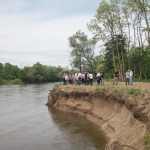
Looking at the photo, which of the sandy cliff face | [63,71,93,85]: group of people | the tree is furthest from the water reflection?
the tree

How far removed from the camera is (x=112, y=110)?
57.0 ft

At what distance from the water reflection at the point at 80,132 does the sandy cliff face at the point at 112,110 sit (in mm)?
550

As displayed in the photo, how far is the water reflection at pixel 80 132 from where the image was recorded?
13172 millimetres

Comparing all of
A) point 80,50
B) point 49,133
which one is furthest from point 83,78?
point 80,50

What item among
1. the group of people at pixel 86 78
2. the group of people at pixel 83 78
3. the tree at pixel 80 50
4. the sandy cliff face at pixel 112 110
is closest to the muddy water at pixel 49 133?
the sandy cliff face at pixel 112 110

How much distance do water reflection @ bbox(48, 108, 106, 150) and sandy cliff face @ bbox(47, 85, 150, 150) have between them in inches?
21.6

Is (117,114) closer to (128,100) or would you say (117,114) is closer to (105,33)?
(128,100)

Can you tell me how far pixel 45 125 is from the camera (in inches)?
714

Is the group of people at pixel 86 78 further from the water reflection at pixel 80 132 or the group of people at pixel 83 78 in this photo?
the water reflection at pixel 80 132

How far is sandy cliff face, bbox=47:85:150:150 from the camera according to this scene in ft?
38.5

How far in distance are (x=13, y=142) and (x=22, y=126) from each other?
4016 millimetres

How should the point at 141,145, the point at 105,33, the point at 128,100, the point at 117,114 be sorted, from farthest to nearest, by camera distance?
the point at 105,33
the point at 117,114
the point at 128,100
the point at 141,145

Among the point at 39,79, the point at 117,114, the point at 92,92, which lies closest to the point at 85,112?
the point at 92,92

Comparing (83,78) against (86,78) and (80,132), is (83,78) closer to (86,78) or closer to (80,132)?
(86,78)
